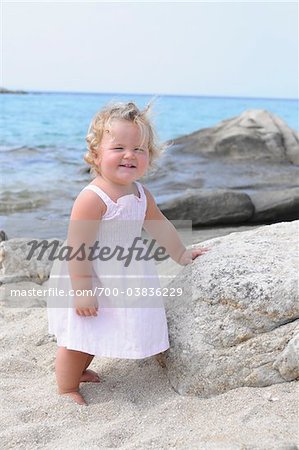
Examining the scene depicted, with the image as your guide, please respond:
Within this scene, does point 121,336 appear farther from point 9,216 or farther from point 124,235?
point 9,216

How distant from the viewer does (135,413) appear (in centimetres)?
267

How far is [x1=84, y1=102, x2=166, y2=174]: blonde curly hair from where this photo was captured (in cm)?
294

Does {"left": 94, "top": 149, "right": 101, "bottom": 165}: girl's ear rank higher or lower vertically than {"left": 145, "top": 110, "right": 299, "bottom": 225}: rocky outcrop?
higher

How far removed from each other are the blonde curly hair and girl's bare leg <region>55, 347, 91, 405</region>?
901 mm

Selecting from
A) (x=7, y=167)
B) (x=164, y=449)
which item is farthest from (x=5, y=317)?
(x=7, y=167)

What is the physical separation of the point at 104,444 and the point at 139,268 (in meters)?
0.91

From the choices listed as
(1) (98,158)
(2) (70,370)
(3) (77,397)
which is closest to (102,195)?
(1) (98,158)

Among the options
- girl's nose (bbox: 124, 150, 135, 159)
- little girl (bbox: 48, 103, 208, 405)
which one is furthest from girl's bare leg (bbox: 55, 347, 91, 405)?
girl's nose (bbox: 124, 150, 135, 159)

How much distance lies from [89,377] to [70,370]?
0.49 feet

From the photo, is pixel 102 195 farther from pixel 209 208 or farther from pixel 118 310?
pixel 209 208

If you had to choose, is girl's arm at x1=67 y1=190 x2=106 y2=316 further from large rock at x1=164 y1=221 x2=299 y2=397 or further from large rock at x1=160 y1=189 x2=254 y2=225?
large rock at x1=160 y1=189 x2=254 y2=225

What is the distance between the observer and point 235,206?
790 cm

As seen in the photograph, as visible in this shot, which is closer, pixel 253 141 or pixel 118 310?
pixel 118 310

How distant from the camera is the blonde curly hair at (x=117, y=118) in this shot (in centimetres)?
294
